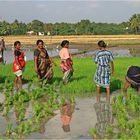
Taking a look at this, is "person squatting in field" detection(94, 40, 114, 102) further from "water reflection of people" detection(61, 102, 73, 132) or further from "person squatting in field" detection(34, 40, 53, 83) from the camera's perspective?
"person squatting in field" detection(34, 40, 53, 83)

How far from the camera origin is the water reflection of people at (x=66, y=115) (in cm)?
703

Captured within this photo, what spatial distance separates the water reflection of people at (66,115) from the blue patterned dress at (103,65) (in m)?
1.09

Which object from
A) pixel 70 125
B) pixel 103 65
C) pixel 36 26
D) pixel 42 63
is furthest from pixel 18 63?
pixel 36 26

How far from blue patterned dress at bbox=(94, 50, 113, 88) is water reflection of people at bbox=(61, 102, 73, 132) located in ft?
3.57

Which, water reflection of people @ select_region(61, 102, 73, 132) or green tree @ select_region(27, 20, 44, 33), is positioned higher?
green tree @ select_region(27, 20, 44, 33)

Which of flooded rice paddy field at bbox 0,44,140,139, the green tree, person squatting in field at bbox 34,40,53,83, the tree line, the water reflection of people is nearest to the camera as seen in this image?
flooded rice paddy field at bbox 0,44,140,139

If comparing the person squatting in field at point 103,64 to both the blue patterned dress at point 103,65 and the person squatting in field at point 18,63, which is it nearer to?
the blue patterned dress at point 103,65

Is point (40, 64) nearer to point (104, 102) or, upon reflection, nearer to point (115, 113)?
point (104, 102)

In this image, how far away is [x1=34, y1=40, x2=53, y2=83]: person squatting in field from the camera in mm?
10929

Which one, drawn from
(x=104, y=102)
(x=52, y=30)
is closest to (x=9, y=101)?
(x=104, y=102)

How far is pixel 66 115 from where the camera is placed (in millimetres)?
7953

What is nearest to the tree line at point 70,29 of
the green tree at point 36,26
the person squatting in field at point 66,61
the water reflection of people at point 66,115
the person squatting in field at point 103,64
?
the green tree at point 36,26

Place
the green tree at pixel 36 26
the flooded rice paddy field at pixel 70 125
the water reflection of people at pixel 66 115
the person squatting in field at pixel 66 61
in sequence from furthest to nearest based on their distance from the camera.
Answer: the green tree at pixel 36 26 → the person squatting in field at pixel 66 61 → the water reflection of people at pixel 66 115 → the flooded rice paddy field at pixel 70 125

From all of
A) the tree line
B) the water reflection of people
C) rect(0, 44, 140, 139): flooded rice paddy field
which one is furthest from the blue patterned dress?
the tree line
